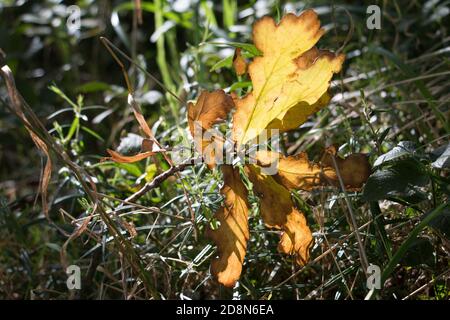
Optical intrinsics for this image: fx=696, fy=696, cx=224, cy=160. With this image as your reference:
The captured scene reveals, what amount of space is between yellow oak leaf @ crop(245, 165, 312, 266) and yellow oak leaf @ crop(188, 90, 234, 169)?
0.20 ft

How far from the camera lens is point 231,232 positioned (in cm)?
88

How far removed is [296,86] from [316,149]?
48 centimetres

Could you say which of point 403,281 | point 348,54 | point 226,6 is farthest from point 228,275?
point 226,6

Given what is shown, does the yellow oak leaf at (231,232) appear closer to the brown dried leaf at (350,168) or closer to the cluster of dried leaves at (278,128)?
the cluster of dried leaves at (278,128)

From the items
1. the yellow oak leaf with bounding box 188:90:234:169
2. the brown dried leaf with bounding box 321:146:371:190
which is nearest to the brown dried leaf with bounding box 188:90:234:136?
the yellow oak leaf with bounding box 188:90:234:169

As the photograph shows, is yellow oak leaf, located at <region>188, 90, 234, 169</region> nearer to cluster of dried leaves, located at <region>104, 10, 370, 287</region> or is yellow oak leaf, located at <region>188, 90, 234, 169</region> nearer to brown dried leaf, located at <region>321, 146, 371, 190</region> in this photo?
cluster of dried leaves, located at <region>104, 10, 370, 287</region>

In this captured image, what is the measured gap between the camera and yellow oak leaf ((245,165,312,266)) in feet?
2.95

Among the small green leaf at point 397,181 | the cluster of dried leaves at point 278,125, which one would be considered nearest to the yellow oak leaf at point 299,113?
the cluster of dried leaves at point 278,125

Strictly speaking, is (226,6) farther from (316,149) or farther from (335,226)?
(335,226)

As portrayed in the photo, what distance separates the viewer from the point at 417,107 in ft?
4.19

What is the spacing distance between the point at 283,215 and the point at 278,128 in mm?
116

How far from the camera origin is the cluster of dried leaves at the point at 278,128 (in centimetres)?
86

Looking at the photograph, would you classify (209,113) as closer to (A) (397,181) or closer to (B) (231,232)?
(B) (231,232)

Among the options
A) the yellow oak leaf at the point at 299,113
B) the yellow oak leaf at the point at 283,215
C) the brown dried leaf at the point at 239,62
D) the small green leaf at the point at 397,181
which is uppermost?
the brown dried leaf at the point at 239,62
